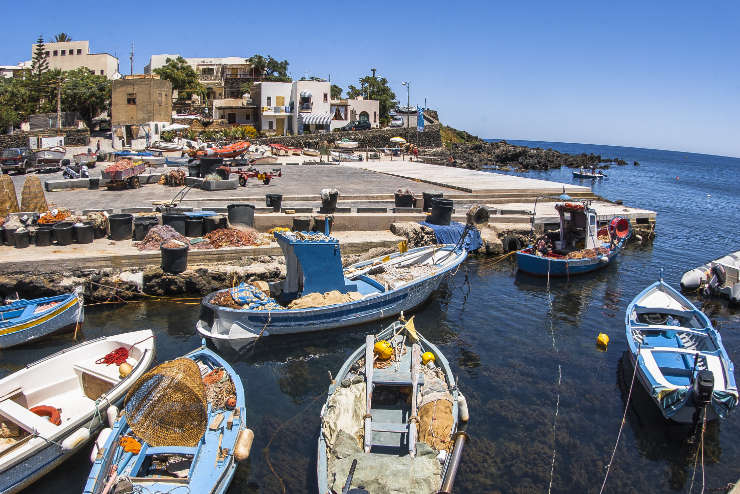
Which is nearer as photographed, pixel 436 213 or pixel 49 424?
pixel 49 424

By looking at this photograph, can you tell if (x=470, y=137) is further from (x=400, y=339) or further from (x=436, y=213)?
(x=400, y=339)

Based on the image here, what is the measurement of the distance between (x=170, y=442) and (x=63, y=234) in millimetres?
12679

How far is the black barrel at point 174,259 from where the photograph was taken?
16.8m

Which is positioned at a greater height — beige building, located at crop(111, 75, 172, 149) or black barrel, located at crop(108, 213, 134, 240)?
beige building, located at crop(111, 75, 172, 149)

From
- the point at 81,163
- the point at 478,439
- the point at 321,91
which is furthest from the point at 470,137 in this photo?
the point at 478,439

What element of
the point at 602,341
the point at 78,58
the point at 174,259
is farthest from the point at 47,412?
the point at 78,58

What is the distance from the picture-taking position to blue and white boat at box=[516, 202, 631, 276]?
65.0ft

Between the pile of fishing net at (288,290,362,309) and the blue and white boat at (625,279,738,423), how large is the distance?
6.90 meters

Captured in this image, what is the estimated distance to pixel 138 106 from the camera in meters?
54.2

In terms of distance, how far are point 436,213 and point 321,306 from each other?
30.9 ft

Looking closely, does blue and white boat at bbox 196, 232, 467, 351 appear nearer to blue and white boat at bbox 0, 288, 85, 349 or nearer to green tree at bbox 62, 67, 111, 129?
blue and white boat at bbox 0, 288, 85, 349

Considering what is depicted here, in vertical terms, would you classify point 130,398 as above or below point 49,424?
above

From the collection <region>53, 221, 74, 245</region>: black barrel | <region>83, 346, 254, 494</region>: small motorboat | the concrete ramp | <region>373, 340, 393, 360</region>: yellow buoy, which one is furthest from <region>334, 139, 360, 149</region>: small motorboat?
<region>83, 346, 254, 494</region>: small motorboat

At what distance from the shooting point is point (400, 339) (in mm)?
11484
